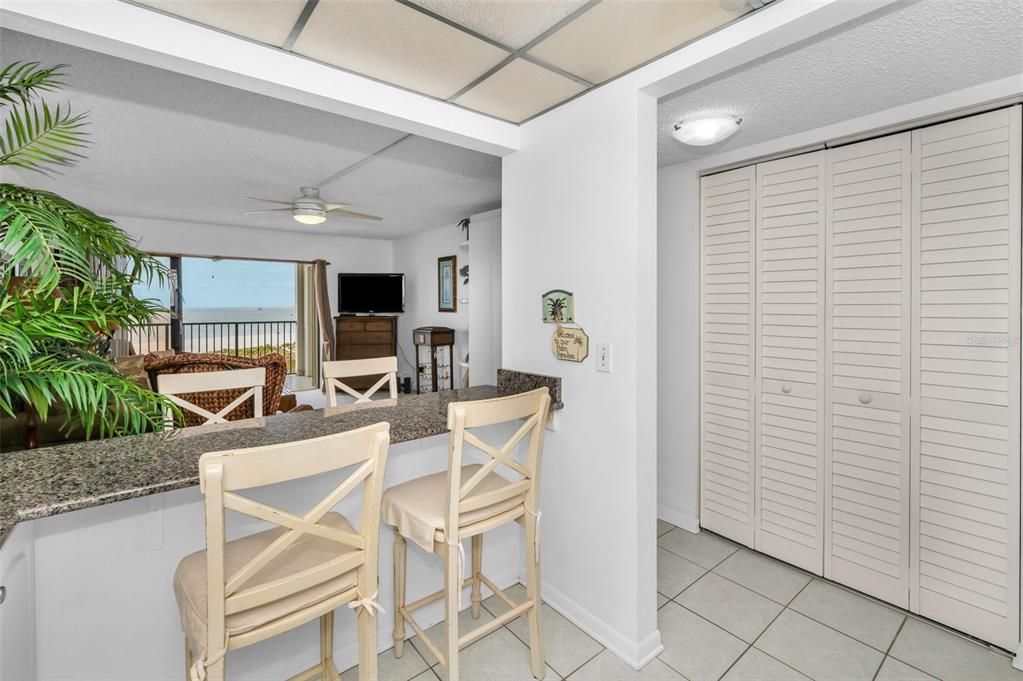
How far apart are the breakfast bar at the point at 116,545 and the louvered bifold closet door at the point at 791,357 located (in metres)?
1.88

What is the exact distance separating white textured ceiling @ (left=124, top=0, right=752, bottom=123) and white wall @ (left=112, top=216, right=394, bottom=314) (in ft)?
14.7

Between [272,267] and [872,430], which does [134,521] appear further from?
[272,267]

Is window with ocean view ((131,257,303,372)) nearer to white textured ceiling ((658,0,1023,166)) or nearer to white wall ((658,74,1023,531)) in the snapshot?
white wall ((658,74,1023,531))

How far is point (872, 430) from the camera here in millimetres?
2248

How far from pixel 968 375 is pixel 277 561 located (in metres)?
2.63

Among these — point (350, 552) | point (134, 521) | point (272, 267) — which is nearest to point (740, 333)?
point (350, 552)

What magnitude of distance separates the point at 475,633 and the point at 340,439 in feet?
3.14

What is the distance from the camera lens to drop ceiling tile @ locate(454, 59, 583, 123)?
6.03 ft

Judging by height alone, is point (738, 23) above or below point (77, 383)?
above

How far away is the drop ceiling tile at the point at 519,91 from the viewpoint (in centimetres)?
184

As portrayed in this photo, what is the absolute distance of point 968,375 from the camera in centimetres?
198

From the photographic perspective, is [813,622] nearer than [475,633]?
No

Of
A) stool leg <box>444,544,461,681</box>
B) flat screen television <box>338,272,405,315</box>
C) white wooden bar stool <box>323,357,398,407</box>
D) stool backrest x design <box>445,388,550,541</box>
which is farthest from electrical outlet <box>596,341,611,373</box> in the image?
flat screen television <box>338,272,405,315</box>

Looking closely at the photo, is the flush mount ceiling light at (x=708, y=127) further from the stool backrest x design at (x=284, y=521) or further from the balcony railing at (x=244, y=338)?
the balcony railing at (x=244, y=338)
